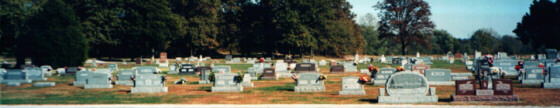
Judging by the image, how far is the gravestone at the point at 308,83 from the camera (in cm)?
1633

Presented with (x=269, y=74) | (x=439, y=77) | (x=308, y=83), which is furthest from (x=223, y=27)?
(x=308, y=83)

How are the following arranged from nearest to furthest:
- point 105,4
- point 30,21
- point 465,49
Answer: point 30,21 → point 105,4 → point 465,49

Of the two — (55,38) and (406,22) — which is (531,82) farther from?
(406,22)

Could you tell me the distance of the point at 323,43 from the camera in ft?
196

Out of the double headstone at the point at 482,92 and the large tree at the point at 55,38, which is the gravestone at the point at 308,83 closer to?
the double headstone at the point at 482,92

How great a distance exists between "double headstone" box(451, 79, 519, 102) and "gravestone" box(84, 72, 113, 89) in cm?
1362

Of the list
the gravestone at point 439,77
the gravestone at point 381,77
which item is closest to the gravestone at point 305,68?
the gravestone at point 381,77

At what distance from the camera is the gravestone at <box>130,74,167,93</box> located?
15789 mm

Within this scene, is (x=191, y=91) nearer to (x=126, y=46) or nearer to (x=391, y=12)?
(x=126, y=46)

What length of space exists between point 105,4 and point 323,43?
28.7m

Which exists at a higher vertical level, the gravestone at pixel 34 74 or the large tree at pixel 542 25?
the large tree at pixel 542 25

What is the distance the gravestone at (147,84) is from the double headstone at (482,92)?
1022cm

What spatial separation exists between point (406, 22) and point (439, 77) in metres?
49.7

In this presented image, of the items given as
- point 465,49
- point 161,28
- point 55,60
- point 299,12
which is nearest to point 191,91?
point 55,60
